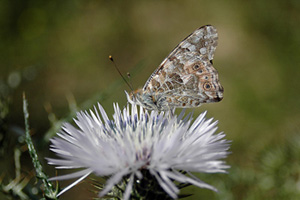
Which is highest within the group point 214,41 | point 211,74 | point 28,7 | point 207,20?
point 28,7

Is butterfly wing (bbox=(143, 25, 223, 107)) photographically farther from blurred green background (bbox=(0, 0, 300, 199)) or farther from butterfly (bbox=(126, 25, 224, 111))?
blurred green background (bbox=(0, 0, 300, 199))

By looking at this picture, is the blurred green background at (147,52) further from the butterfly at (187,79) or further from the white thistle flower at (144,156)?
the white thistle flower at (144,156)

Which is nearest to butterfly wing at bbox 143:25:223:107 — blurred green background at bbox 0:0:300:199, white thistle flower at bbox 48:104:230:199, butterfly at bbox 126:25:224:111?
butterfly at bbox 126:25:224:111

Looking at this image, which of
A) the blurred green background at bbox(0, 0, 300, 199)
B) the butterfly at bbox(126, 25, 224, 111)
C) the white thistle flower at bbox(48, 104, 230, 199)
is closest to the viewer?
the white thistle flower at bbox(48, 104, 230, 199)

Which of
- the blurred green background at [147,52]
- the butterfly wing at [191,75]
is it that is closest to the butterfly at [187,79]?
the butterfly wing at [191,75]

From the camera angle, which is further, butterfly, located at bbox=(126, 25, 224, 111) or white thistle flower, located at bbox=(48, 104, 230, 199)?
butterfly, located at bbox=(126, 25, 224, 111)

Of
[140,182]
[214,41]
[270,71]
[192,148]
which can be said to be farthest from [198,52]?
[270,71]

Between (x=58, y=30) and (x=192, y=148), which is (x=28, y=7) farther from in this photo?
(x=192, y=148)

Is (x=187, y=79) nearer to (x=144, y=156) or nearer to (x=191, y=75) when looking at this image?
(x=191, y=75)
